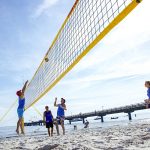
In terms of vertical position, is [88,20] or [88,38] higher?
[88,20]

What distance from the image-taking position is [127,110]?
57250mm

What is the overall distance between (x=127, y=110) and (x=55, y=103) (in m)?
49.0

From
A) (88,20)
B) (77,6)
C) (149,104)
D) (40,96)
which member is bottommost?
(149,104)

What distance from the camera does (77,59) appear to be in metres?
7.29

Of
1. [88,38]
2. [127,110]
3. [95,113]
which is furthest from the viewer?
[95,113]

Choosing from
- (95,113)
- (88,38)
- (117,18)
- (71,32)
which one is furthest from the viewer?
(95,113)

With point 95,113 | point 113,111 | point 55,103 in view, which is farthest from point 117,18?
point 95,113

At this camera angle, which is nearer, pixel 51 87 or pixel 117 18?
pixel 117 18

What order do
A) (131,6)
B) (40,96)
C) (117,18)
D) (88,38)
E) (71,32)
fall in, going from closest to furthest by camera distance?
1. (131,6)
2. (117,18)
3. (88,38)
4. (71,32)
5. (40,96)

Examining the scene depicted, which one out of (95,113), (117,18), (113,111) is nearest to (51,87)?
(117,18)

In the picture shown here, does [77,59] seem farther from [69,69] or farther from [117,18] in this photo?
[117,18]

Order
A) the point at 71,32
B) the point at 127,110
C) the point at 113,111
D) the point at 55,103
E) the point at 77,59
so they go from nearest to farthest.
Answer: the point at 77,59
the point at 71,32
the point at 55,103
the point at 127,110
the point at 113,111

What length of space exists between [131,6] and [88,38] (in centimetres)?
197

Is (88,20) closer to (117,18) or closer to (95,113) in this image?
(117,18)
